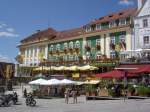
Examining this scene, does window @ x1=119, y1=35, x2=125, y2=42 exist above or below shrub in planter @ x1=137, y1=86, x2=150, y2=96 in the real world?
above

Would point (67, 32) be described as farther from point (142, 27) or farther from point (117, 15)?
point (142, 27)

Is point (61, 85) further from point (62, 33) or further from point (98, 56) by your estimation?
point (62, 33)

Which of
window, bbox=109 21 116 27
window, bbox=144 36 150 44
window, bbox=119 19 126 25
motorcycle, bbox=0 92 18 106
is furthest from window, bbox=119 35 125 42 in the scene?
motorcycle, bbox=0 92 18 106

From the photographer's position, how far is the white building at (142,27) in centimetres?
5494

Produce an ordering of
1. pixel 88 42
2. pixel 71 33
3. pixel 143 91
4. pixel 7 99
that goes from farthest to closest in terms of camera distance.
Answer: pixel 71 33 < pixel 88 42 < pixel 143 91 < pixel 7 99

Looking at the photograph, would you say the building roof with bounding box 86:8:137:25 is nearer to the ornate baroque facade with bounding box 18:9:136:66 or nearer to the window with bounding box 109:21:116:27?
the ornate baroque facade with bounding box 18:9:136:66

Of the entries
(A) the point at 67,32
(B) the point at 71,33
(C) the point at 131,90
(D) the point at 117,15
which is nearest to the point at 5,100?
(C) the point at 131,90

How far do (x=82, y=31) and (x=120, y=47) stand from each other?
11721mm

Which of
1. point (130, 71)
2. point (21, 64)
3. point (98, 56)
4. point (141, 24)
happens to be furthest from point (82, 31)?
point (130, 71)

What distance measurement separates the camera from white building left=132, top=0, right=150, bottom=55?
54938 mm

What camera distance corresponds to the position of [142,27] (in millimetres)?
55938

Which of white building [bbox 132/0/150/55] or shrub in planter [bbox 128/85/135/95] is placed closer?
shrub in planter [bbox 128/85/135/95]

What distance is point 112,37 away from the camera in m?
61.4

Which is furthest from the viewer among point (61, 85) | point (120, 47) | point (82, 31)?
point (82, 31)
